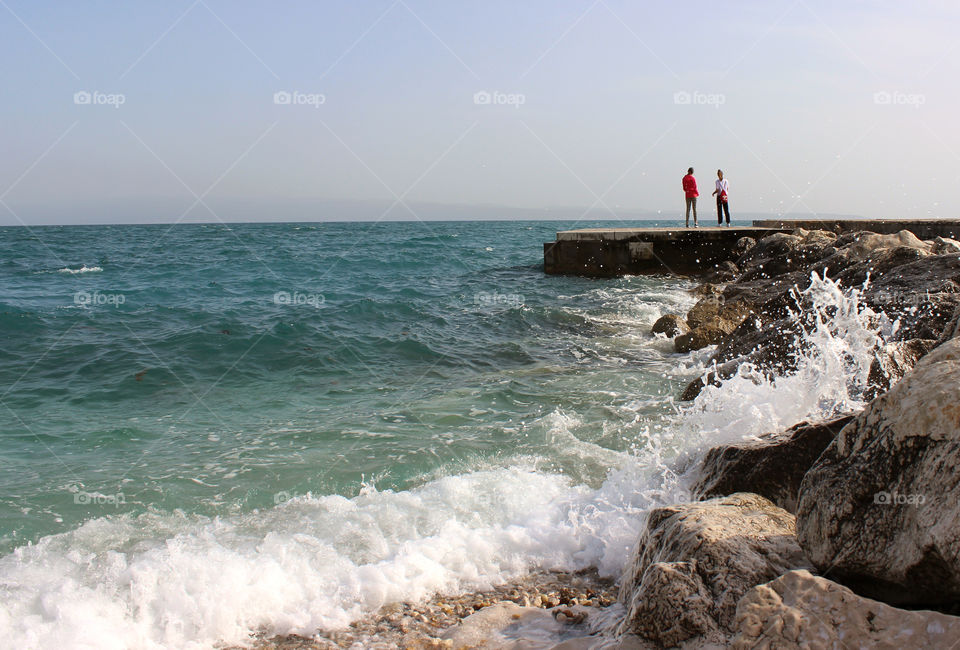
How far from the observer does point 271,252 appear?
110 feet

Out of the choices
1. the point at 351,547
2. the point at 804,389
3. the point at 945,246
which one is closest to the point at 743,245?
the point at 945,246

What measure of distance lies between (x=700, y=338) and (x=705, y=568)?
302 inches

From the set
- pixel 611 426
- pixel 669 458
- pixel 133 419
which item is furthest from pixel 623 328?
pixel 133 419

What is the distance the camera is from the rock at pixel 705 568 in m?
2.51

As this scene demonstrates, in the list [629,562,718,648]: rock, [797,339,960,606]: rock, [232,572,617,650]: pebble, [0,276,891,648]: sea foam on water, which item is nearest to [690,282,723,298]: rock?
[0,276,891,648]: sea foam on water

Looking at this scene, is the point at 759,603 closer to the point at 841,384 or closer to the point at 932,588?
the point at 932,588

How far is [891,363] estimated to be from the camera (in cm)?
502

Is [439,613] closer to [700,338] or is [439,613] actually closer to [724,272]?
[700,338]

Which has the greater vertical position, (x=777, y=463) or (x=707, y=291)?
(x=707, y=291)

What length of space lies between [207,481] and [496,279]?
1620cm

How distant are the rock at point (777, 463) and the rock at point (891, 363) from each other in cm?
149

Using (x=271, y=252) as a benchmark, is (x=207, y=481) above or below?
below

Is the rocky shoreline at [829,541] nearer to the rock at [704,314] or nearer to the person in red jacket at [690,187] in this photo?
the rock at [704,314]

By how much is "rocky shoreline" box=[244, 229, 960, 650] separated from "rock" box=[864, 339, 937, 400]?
1324 mm
